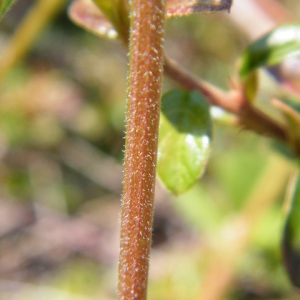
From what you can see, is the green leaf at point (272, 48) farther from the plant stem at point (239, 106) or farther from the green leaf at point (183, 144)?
the green leaf at point (183, 144)

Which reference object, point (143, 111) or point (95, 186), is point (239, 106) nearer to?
point (143, 111)

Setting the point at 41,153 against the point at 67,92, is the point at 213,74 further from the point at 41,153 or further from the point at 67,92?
the point at 41,153

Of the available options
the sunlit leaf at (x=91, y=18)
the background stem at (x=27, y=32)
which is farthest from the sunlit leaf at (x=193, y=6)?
the background stem at (x=27, y=32)

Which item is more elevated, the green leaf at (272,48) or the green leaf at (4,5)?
the green leaf at (272,48)

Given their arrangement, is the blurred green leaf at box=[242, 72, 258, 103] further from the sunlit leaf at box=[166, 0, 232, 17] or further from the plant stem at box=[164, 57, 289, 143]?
the sunlit leaf at box=[166, 0, 232, 17]

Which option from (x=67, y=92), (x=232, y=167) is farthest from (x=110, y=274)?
(x=67, y=92)

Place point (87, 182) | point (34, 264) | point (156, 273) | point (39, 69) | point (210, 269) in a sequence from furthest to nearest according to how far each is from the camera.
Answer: point (39, 69), point (87, 182), point (34, 264), point (156, 273), point (210, 269)

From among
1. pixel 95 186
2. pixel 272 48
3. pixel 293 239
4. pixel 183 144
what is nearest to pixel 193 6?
pixel 183 144
